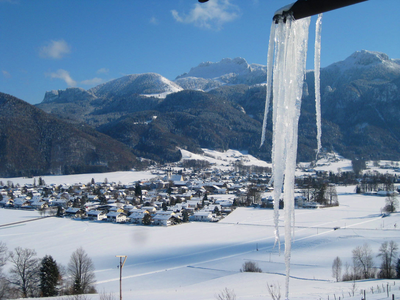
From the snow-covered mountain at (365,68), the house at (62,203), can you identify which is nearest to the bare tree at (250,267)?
the house at (62,203)

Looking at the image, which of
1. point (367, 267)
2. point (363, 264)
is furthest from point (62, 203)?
point (367, 267)

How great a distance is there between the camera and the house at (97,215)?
28047 mm

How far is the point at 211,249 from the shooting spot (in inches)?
658

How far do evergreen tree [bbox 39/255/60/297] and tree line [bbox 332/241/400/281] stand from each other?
10618 millimetres

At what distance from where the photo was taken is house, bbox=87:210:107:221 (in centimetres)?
2805

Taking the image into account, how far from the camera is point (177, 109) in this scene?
14550 cm

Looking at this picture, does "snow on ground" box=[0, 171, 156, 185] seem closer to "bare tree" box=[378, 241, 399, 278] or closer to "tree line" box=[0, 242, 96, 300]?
"tree line" box=[0, 242, 96, 300]

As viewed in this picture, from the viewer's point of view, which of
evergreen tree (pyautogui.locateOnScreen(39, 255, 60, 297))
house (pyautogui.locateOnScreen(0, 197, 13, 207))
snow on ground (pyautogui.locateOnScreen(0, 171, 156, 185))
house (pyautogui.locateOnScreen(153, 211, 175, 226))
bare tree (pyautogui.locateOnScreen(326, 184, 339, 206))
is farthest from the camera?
snow on ground (pyautogui.locateOnScreen(0, 171, 156, 185))

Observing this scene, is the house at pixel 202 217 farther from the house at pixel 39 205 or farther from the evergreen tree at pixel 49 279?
the house at pixel 39 205

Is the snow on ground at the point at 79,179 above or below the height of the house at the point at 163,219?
above

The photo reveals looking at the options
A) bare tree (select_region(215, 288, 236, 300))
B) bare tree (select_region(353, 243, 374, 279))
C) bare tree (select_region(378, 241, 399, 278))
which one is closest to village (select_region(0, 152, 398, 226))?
bare tree (select_region(378, 241, 399, 278))

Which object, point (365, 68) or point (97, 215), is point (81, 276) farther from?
point (365, 68)

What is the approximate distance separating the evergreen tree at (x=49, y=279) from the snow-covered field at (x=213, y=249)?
1617 mm

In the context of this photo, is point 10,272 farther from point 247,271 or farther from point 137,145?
point 137,145
